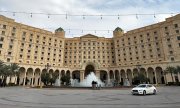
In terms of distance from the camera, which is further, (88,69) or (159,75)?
(88,69)

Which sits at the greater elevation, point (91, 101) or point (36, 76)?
point (36, 76)

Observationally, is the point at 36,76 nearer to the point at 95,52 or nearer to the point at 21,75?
the point at 21,75

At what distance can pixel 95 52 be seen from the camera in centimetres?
8469

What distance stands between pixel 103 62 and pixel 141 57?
863 inches

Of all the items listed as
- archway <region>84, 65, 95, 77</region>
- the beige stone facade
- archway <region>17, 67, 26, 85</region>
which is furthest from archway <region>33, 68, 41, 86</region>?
archway <region>84, 65, 95, 77</region>

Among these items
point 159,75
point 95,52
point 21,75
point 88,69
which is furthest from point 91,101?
point 95,52

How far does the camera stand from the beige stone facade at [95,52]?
60388mm

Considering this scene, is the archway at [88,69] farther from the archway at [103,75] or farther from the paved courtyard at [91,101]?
the paved courtyard at [91,101]

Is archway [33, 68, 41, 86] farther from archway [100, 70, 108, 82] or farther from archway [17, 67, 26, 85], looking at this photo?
archway [100, 70, 108, 82]

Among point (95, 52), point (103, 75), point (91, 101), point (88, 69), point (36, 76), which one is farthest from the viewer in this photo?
point (95, 52)

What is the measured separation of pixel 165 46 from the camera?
204 ft

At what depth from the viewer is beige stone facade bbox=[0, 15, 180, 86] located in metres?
60.4

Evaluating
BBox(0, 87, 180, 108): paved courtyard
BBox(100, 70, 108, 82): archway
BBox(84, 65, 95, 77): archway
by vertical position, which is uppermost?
BBox(84, 65, 95, 77): archway

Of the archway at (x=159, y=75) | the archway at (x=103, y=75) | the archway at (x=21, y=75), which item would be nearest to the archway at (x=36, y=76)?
the archway at (x=21, y=75)
